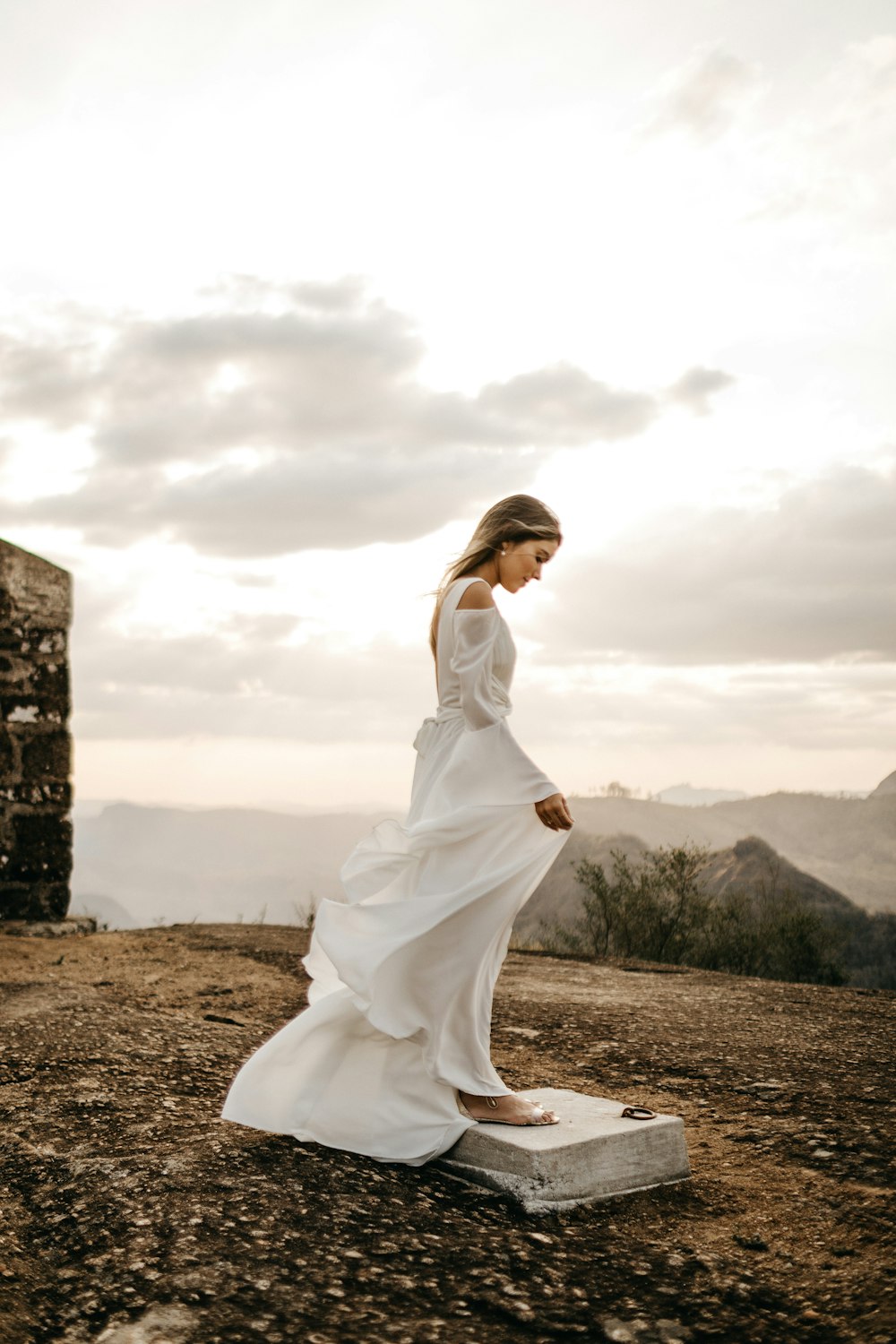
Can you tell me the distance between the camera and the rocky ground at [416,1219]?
2.37m

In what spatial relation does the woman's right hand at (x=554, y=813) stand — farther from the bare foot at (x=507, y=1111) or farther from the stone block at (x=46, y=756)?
the stone block at (x=46, y=756)

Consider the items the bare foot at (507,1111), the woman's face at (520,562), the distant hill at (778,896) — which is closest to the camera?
the bare foot at (507,1111)

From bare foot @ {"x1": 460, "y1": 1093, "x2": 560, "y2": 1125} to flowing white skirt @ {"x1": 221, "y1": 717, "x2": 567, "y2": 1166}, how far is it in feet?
0.14

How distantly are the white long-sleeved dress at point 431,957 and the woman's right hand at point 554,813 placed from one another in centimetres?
4

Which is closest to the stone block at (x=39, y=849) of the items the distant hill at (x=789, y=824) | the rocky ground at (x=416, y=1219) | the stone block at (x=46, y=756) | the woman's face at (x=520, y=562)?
the stone block at (x=46, y=756)

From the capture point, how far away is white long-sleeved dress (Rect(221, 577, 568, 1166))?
3301 millimetres

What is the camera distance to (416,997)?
333 cm

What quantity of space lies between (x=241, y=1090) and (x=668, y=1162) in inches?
55.1

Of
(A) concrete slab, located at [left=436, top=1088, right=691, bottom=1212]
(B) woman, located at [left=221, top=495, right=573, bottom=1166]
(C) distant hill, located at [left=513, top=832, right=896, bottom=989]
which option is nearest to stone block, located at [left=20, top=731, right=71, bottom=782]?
(C) distant hill, located at [left=513, top=832, right=896, bottom=989]

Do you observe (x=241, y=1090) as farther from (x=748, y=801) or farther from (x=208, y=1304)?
(x=748, y=801)

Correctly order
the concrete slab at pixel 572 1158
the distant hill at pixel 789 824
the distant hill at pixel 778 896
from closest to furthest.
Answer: the concrete slab at pixel 572 1158 → the distant hill at pixel 778 896 → the distant hill at pixel 789 824

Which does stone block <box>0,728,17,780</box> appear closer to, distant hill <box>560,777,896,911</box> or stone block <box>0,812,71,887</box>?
stone block <box>0,812,71,887</box>

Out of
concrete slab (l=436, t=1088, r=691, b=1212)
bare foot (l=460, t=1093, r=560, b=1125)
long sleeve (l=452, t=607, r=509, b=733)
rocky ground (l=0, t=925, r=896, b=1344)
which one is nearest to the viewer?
rocky ground (l=0, t=925, r=896, b=1344)

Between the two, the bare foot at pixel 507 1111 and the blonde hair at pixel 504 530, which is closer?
the bare foot at pixel 507 1111
